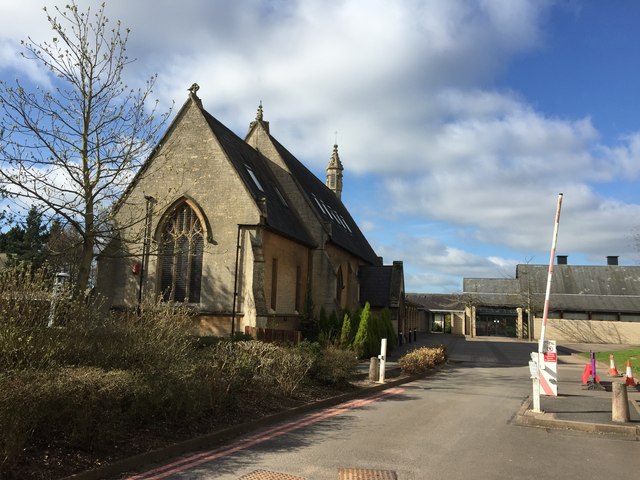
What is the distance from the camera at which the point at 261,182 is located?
82.7ft

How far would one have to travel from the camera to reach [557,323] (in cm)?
5244

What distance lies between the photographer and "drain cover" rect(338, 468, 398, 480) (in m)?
6.47

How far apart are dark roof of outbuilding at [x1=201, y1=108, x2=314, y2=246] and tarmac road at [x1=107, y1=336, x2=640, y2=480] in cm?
1180

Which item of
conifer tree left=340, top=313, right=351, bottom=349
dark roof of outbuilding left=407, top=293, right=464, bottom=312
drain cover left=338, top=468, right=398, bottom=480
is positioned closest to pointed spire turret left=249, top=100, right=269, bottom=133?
conifer tree left=340, top=313, right=351, bottom=349

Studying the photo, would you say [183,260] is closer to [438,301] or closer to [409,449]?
[409,449]

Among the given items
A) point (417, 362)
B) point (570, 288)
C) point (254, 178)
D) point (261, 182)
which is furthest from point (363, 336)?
point (570, 288)

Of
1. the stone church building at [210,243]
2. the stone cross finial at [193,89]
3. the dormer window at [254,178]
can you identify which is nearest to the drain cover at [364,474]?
the stone church building at [210,243]

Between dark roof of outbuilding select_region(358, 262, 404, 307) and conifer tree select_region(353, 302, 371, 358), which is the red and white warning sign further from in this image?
dark roof of outbuilding select_region(358, 262, 404, 307)

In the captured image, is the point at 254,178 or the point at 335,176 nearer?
the point at 254,178

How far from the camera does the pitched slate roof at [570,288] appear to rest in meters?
54.1

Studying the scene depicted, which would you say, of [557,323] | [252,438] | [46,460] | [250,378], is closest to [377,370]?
[250,378]

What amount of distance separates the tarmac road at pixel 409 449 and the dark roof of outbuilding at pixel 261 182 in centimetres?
1180

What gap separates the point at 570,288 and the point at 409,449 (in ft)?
186

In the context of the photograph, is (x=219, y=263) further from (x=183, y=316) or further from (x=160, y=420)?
(x=160, y=420)
